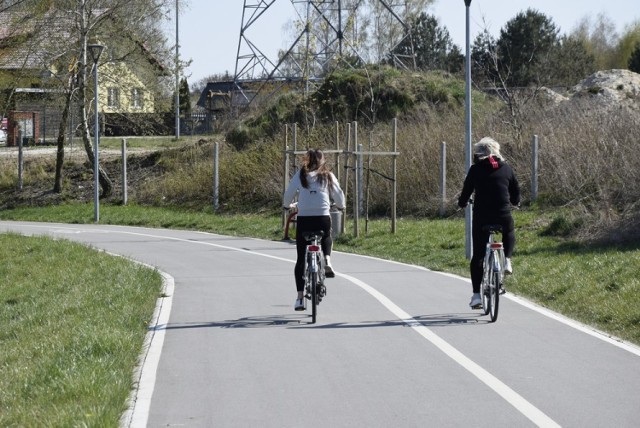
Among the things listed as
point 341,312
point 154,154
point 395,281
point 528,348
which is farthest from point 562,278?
point 154,154

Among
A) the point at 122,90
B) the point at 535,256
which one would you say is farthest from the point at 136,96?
the point at 535,256

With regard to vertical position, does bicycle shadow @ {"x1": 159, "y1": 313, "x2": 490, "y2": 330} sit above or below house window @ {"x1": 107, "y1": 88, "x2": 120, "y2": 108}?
below

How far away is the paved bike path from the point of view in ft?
24.1

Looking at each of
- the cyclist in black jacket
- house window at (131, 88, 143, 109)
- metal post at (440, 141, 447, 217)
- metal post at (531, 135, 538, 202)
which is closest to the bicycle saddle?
the cyclist in black jacket

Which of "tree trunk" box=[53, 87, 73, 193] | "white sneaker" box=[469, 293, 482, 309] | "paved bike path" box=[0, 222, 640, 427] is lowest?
"paved bike path" box=[0, 222, 640, 427]

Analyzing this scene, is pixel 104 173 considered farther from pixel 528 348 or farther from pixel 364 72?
pixel 528 348

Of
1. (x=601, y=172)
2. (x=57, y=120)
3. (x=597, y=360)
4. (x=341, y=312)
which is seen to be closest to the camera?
(x=597, y=360)

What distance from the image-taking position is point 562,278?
1463 centimetres

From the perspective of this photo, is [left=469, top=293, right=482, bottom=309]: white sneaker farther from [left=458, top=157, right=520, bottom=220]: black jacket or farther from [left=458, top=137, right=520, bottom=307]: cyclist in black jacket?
[left=458, top=157, right=520, bottom=220]: black jacket

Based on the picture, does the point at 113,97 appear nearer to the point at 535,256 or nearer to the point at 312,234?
the point at 535,256

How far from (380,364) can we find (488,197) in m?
3.28

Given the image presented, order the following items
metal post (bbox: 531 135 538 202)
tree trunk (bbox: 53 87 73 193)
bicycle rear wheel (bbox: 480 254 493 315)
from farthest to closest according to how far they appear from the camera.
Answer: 1. tree trunk (bbox: 53 87 73 193)
2. metal post (bbox: 531 135 538 202)
3. bicycle rear wheel (bbox: 480 254 493 315)

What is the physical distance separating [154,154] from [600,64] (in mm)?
43052

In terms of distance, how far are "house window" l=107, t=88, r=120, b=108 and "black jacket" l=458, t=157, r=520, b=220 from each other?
29977mm
